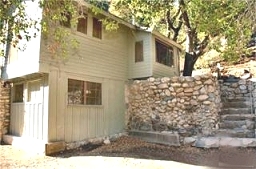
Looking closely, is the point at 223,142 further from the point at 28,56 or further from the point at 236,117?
the point at 28,56

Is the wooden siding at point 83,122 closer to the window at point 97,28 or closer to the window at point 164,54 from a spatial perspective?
the window at point 97,28

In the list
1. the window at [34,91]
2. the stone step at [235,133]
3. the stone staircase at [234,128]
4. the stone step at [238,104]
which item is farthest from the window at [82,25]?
the stone step at [238,104]

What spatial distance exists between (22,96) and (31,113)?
49.0 inches

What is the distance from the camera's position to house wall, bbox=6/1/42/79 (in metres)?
9.26

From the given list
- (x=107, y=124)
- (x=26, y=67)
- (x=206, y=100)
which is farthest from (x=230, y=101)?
(x=26, y=67)

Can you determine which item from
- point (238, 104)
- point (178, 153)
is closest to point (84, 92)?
point (178, 153)

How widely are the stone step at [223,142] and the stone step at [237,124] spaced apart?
1.21 meters

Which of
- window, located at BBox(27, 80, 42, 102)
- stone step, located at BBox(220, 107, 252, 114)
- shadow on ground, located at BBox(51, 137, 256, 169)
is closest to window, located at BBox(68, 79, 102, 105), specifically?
window, located at BBox(27, 80, 42, 102)

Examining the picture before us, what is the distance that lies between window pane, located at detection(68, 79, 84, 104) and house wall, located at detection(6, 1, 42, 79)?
4.86ft

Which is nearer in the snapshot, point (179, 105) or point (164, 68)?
point (179, 105)

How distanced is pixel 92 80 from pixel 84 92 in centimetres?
63

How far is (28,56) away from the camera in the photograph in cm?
961

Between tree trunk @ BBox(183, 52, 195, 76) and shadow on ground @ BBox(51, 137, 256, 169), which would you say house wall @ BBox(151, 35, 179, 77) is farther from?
shadow on ground @ BBox(51, 137, 256, 169)

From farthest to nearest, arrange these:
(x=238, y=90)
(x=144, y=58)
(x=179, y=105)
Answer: (x=238, y=90) → (x=144, y=58) → (x=179, y=105)
